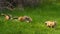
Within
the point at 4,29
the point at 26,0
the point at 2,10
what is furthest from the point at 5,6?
the point at 4,29

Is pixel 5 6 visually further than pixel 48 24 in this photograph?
Yes

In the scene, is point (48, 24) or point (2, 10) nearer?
point (48, 24)

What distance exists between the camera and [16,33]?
1068 cm

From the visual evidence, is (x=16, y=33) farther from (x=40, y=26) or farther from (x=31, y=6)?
(x=31, y=6)

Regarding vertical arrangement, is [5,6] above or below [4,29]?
below

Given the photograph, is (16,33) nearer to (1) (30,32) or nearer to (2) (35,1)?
(1) (30,32)

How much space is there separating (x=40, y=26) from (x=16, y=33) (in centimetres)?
249

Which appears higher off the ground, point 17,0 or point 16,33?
point 16,33

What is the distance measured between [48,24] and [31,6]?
883 centimetres

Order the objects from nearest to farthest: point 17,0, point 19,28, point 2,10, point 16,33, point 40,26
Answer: point 16,33 → point 19,28 → point 40,26 → point 2,10 → point 17,0

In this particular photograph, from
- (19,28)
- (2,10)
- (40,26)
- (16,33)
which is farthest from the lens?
(2,10)

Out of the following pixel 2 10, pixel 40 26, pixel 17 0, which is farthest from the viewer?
pixel 17 0

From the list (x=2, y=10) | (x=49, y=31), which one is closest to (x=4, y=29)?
(x=49, y=31)

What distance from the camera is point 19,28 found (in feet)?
38.1
